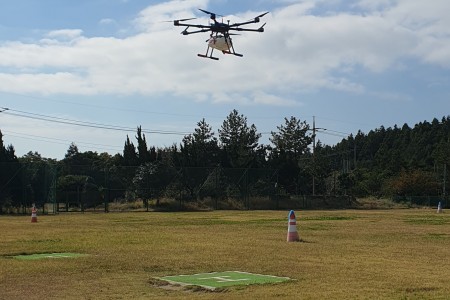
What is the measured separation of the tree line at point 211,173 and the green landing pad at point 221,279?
36252mm

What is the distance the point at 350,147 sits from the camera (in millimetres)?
180625

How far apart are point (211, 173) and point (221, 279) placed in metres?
45.8

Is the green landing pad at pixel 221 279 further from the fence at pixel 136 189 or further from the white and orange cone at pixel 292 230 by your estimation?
the fence at pixel 136 189

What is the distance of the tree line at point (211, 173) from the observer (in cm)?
4666

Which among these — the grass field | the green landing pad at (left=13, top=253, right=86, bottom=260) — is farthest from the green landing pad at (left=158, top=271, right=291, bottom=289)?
the green landing pad at (left=13, top=253, right=86, bottom=260)

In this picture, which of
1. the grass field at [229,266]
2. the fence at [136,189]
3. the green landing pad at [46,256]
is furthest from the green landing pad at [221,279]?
the fence at [136,189]

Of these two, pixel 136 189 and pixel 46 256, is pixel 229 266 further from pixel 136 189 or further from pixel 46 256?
pixel 136 189

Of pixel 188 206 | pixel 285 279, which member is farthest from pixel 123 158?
pixel 285 279

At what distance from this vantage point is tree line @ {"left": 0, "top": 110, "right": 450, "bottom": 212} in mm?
46656

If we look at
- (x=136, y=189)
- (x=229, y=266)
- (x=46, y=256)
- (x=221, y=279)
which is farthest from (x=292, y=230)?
(x=136, y=189)

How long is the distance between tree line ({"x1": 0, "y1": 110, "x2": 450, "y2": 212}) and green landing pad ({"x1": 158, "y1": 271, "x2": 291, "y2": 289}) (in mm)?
36252

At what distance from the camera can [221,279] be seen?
1035 cm

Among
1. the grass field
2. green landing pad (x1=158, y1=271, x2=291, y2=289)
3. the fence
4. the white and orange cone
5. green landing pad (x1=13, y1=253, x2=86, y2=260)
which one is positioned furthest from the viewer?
the fence

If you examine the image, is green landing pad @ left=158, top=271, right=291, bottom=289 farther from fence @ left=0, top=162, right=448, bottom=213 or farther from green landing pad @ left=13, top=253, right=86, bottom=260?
fence @ left=0, top=162, right=448, bottom=213
